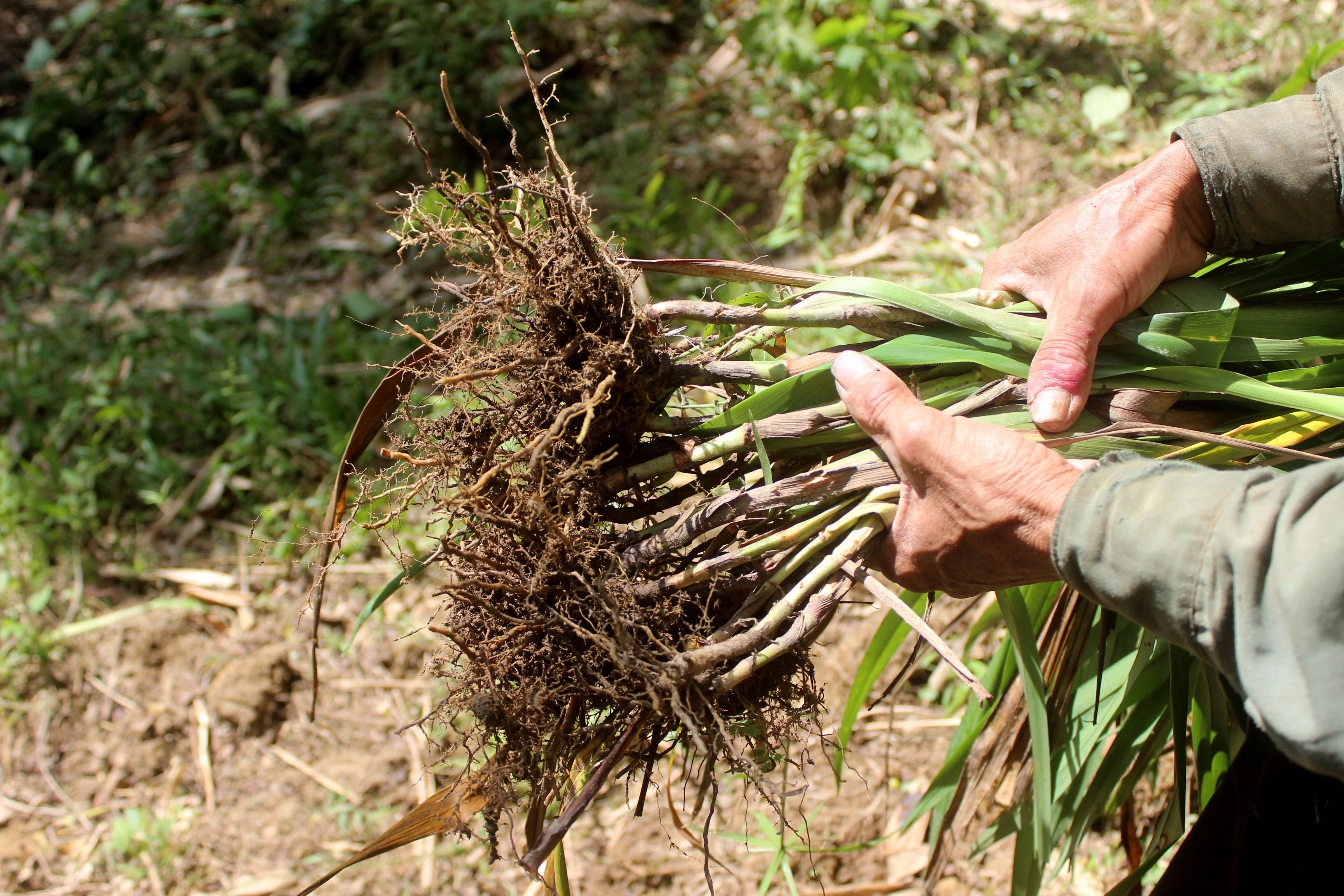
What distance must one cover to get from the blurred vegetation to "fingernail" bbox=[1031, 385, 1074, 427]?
4.79ft

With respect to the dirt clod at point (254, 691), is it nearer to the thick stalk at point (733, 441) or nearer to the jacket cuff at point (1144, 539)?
the thick stalk at point (733, 441)

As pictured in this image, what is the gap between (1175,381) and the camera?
1128 millimetres

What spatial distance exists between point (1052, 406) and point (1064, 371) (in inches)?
2.0

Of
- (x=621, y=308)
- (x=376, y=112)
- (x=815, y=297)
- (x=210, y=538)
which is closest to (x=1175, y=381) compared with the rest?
(x=815, y=297)

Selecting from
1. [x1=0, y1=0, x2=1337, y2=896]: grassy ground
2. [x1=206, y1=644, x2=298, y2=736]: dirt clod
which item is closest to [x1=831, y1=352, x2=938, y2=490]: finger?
[x1=0, y1=0, x2=1337, y2=896]: grassy ground

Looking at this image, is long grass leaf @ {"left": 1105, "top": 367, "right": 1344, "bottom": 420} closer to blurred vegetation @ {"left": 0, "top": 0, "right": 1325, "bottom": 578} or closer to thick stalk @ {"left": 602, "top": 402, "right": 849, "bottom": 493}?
thick stalk @ {"left": 602, "top": 402, "right": 849, "bottom": 493}

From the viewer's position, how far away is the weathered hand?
983mm

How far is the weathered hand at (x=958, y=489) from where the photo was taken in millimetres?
983

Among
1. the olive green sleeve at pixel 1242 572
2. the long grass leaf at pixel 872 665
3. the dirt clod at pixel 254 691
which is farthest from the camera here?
the dirt clod at pixel 254 691

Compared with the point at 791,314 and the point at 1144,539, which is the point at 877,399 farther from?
the point at 1144,539

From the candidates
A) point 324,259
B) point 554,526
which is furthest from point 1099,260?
point 324,259

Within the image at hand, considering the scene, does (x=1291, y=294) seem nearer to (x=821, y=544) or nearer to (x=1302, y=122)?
(x=1302, y=122)

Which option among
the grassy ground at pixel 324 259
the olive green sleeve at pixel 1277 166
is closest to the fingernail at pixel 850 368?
the olive green sleeve at pixel 1277 166

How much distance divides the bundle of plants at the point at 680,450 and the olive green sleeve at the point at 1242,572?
0.77 ft
